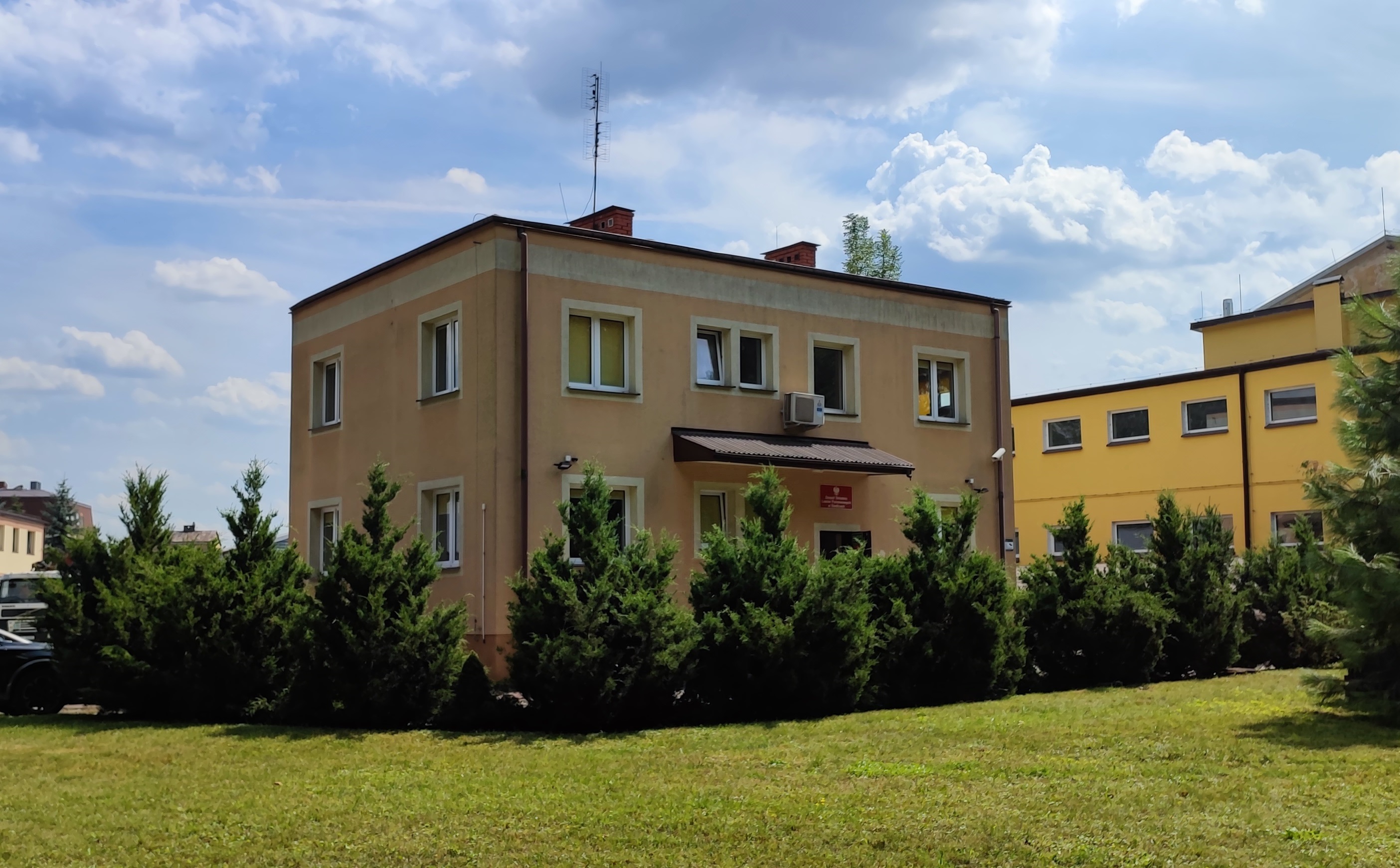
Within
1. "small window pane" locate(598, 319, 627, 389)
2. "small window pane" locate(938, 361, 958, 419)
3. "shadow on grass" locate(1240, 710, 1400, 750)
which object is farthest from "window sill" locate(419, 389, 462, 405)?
"shadow on grass" locate(1240, 710, 1400, 750)

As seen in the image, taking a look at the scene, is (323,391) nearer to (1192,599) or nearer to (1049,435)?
(1192,599)

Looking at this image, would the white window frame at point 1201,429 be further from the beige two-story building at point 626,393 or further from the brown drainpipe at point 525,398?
the brown drainpipe at point 525,398

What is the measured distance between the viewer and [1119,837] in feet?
26.9

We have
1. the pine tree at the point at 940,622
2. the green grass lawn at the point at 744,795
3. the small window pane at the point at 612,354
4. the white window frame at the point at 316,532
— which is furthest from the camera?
the white window frame at the point at 316,532

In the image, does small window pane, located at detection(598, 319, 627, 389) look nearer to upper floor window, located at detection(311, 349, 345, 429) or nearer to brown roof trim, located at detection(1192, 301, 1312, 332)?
upper floor window, located at detection(311, 349, 345, 429)

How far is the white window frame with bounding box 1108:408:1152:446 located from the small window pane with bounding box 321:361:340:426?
69.4ft

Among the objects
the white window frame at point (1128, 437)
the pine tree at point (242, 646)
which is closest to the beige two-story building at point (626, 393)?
the pine tree at point (242, 646)

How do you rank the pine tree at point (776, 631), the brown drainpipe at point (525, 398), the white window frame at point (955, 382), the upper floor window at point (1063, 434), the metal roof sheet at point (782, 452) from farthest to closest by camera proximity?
the upper floor window at point (1063, 434) < the white window frame at point (955, 382) < the metal roof sheet at point (782, 452) < the brown drainpipe at point (525, 398) < the pine tree at point (776, 631)

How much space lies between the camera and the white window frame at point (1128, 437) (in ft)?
117

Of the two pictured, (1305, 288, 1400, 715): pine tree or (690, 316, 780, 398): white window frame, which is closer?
(1305, 288, 1400, 715): pine tree

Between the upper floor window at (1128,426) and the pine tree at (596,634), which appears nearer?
the pine tree at (596,634)

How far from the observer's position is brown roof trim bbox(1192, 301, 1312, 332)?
40469mm

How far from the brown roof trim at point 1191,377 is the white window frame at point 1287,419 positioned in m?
0.56

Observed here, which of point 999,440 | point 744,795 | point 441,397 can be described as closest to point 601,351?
point 441,397
